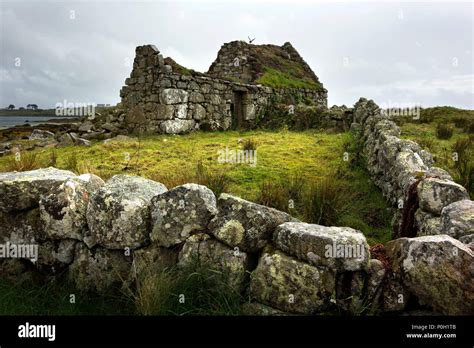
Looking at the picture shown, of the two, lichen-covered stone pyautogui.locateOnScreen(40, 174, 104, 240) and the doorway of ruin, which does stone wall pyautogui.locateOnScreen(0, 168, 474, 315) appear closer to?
lichen-covered stone pyautogui.locateOnScreen(40, 174, 104, 240)

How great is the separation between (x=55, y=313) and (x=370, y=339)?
196cm

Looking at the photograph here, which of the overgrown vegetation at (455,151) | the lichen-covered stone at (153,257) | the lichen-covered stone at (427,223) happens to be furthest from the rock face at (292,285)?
the overgrown vegetation at (455,151)

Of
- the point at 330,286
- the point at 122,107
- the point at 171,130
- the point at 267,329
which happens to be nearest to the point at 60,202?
the point at 267,329

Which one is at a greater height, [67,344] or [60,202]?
[60,202]

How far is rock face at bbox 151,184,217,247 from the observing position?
273cm

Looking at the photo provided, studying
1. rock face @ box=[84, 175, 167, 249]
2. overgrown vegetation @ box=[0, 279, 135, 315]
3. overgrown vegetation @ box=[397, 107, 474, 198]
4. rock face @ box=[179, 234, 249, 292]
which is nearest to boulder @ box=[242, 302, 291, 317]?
rock face @ box=[179, 234, 249, 292]

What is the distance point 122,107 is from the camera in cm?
1341

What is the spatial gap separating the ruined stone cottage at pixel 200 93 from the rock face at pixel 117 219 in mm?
9183

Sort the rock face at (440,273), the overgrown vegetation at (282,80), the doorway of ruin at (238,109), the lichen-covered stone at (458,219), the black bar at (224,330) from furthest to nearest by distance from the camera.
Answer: the overgrown vegetation at (282,80) → the doorway of ruin at (238,109) → the lichen-covered stone at (458,219) → the black bar at (224,330) → the rock face at (440,273)

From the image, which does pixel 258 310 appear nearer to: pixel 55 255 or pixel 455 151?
pixel 55 255

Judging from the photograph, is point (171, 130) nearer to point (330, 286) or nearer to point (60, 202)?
point (60, 202)

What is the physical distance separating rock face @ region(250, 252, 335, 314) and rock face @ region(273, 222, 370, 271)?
0.06m

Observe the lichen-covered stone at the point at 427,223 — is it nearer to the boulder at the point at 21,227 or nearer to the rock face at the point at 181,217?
the rock face at the point at 181,217

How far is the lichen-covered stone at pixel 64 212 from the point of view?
2914 mm
